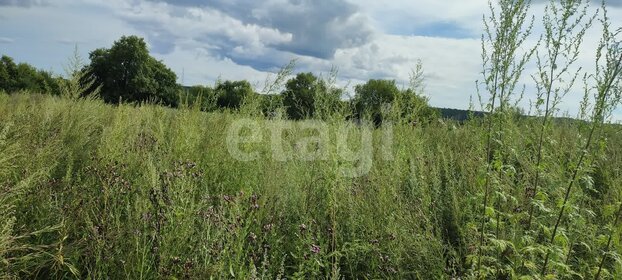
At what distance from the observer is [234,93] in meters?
8.28

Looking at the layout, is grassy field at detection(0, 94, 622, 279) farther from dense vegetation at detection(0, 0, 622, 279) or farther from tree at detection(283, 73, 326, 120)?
tree at detection(283, 73, 326, 120)

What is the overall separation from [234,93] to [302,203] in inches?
188

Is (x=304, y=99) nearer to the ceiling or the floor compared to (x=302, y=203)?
nearer to the ceiling

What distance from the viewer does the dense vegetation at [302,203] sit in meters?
2.72

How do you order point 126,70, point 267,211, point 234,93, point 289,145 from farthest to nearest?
1. point 126,70
2. point 234,93
3. point 289,145
4. point 267,211

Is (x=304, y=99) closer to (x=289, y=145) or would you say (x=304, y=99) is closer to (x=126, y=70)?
(x=289, y=145)

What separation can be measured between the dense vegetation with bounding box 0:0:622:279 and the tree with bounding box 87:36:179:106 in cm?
4716

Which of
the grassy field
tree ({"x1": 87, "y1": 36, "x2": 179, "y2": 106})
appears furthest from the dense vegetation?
tree ({"x1": 87, "y1": 36, "x2": 179, "y2": 106})

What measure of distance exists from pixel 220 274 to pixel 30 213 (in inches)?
68.7

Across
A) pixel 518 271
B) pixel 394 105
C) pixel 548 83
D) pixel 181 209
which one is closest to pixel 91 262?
pixel 181 209

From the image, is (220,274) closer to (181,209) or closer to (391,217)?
(181,209)

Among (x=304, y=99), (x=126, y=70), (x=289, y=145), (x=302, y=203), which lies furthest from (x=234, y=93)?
(x=126, y=70)

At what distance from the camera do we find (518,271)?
9.93 feet

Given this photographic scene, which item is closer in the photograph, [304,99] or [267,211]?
[267,211]
